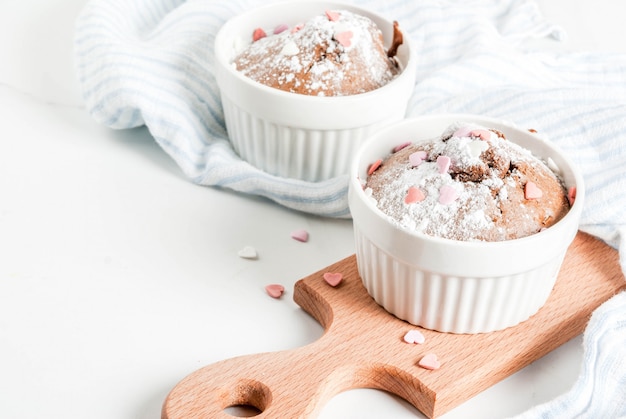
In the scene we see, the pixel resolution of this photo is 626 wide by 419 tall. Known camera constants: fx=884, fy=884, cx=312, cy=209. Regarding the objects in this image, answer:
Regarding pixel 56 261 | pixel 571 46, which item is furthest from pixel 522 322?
pixel 571 46

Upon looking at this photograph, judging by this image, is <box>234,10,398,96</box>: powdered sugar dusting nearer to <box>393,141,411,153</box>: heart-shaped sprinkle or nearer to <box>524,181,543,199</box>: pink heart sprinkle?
<box>393,141,411,153</box>: heart-shaped sprinkle

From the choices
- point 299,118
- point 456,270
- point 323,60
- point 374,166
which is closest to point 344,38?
point 323,60

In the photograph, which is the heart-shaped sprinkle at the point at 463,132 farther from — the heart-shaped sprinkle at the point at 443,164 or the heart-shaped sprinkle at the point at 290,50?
the heart-shaped sprinkle at the point at 290,50

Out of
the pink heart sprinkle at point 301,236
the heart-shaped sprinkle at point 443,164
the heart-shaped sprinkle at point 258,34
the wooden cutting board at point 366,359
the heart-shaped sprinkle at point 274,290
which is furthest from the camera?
the heart-shaped sprinkle at point 258,34

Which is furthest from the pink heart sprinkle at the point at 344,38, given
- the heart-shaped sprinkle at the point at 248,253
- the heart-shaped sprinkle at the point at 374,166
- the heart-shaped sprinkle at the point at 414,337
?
the heart-shaped sprinkle at the point at 414,337

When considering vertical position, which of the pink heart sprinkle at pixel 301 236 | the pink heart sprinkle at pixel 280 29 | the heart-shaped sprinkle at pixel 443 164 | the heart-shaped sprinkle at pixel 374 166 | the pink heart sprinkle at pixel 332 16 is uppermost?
the pink heart sprinkle at pixel 332 16

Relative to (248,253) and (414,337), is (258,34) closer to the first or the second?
(248,253)
